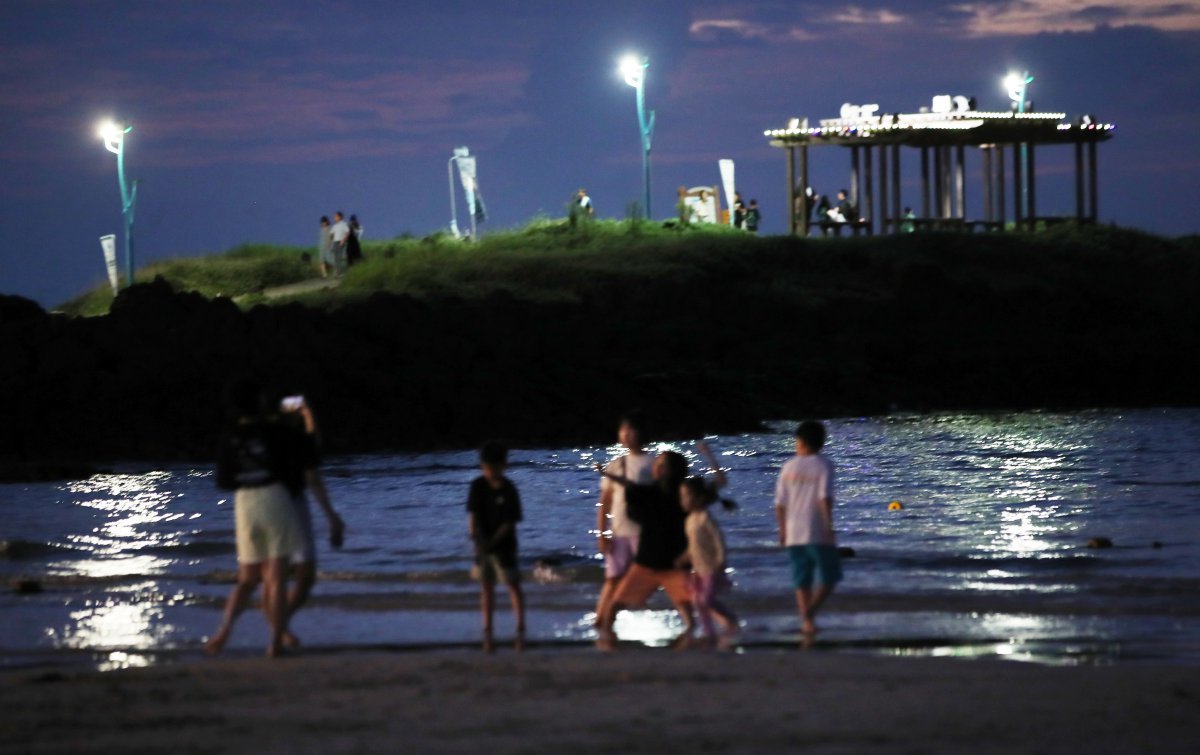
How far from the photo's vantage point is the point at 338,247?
4756cm

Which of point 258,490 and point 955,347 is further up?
point 258,490

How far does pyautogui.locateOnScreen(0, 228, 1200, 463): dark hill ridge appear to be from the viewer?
33312 millimetres

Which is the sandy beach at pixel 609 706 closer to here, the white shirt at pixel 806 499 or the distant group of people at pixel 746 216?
the white shirt at pixel 806 499

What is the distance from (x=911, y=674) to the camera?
9477 mm

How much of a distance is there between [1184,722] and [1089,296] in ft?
140

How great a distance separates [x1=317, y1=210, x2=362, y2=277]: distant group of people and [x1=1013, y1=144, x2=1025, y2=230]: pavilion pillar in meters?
17.6

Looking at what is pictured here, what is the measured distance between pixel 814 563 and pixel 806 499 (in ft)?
1.47

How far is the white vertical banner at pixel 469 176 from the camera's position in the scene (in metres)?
49.9

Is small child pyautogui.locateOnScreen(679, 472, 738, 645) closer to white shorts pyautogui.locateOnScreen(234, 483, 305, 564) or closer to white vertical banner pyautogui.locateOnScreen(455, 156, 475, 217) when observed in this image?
white shorts pyautogui.locateOnScreen(234, 483, 305, 564)

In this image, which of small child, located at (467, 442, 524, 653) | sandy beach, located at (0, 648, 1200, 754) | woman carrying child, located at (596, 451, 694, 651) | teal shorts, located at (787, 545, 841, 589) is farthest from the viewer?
teal shorts, located at (787, 545, 841, 589)

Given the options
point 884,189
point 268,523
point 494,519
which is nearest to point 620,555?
point 494,519

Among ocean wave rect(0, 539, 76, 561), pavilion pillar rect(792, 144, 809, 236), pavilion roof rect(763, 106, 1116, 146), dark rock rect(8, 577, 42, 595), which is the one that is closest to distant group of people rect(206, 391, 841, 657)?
dark rock rect(8, 577, 42, 595)

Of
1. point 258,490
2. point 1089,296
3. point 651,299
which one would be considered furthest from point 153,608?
point 1089,296

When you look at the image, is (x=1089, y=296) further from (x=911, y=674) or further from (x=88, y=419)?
(x=911, y=674)
